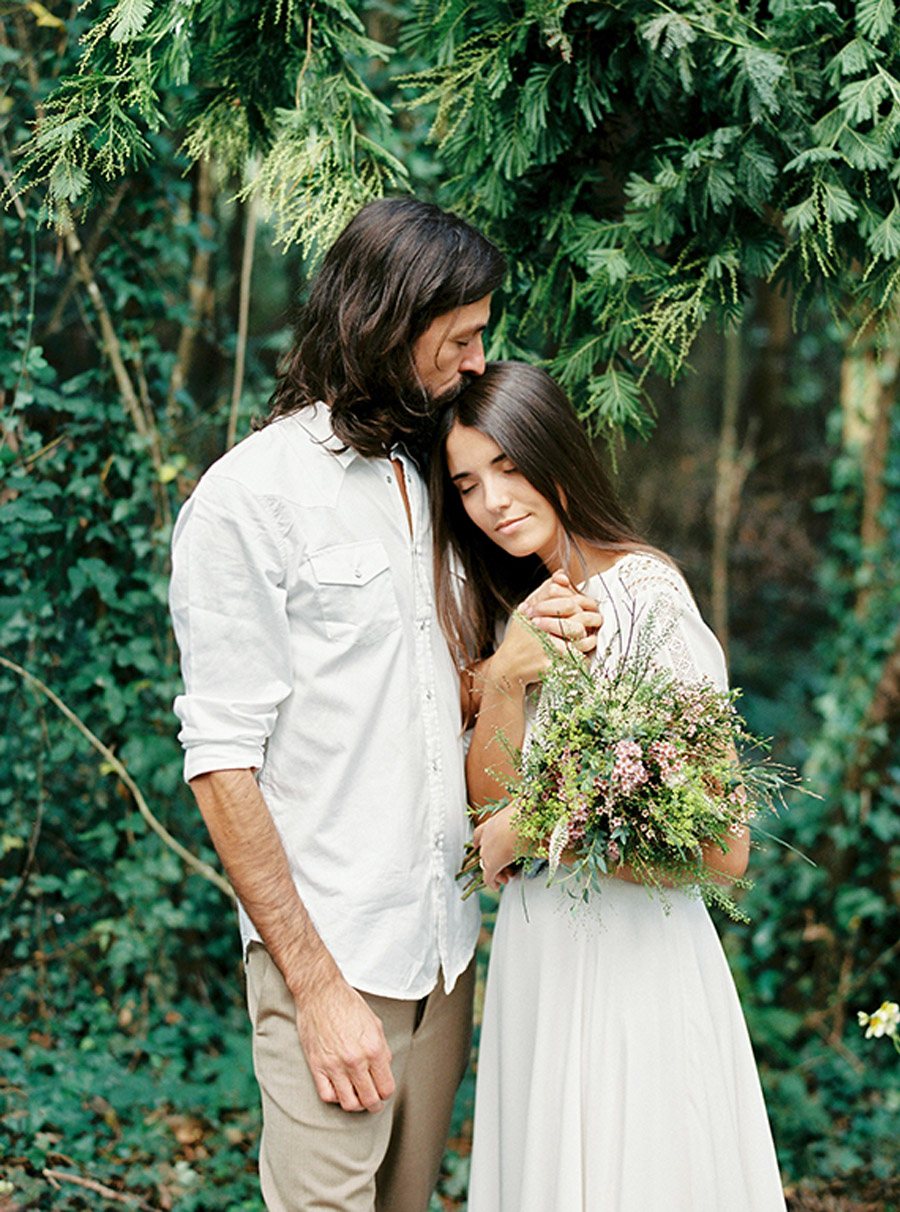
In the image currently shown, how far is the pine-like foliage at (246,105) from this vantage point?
8.00 ft

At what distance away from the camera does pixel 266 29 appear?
9.05ft

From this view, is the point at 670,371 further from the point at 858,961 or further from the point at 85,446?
the point at 858,961

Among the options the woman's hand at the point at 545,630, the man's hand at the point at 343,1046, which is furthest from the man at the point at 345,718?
the woman's hand at the point at 545,630

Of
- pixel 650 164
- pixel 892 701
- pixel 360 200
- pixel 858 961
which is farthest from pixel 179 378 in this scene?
pixel 858 961

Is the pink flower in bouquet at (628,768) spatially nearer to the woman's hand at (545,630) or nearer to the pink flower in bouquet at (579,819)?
the pink flower in bouquet at (579,819)

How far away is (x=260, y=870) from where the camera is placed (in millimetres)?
2156

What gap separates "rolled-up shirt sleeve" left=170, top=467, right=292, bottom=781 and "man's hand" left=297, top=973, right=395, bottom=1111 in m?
0.41

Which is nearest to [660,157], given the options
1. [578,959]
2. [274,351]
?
[578,959]

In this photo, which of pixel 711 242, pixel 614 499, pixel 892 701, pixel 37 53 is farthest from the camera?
pixel 892 701

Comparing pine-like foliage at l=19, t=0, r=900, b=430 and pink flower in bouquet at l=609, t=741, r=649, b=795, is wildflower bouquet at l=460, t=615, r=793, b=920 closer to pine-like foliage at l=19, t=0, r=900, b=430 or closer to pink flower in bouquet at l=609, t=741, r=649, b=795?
pink flower in bouquet at l=609, t=741, r=649, b=795

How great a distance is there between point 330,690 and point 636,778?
1.86 feet

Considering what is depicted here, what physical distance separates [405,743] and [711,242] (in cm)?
124

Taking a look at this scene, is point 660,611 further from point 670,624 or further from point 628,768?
point 628,768

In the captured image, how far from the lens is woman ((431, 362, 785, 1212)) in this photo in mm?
2230
